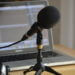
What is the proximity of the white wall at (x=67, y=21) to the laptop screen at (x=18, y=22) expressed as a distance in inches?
20.2

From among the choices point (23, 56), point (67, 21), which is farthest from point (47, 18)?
point (67, 21)

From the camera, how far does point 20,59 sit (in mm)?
908

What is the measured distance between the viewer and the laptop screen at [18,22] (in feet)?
3.26

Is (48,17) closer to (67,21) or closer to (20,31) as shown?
(20,31)

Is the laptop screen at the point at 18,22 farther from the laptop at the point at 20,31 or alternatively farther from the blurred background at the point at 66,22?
the blurred background at the point at 66,22

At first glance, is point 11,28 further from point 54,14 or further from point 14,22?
point 54,14

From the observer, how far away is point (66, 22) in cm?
155

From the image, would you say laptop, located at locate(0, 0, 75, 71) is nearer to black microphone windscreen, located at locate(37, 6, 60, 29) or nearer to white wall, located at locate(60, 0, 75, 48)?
black microphone windscreen, located at locate(37, 6, 60, 29)

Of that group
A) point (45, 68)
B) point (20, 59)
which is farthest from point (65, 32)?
point (45, 68)

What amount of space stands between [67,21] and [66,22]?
0.04ft

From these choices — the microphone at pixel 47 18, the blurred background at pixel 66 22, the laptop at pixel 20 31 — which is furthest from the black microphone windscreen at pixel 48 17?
the blurred background at pixel 66 22

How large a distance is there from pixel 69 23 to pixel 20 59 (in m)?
0.73

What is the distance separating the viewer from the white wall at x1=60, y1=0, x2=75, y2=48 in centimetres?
152

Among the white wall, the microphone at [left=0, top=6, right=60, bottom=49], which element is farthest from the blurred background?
the microphone at [left=0, top=6, right=60, bottom=49]
